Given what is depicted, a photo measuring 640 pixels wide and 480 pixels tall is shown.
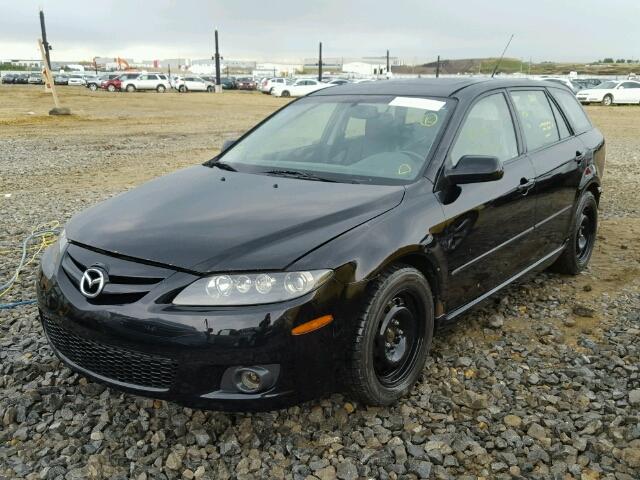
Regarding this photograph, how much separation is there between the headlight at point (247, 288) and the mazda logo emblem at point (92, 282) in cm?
38

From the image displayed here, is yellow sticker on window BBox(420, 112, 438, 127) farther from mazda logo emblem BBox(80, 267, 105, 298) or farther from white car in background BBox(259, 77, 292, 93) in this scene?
white car in background BBox(259, 77, 292, 93)

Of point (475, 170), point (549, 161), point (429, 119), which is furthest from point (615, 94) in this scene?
point (475, 170)

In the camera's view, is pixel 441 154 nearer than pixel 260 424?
No

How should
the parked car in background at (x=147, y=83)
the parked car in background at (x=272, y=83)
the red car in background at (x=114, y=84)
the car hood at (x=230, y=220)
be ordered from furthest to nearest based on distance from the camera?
the parked car in background at (x=147, y=83) < the red car in background at (x=114, y=84) < the parked car in background at (x=272, y=83) < the car hood at (x=230, y=220)

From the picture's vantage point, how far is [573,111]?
16.5 feet

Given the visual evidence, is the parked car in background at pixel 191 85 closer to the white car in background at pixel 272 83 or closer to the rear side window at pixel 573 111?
the white car in background at pixel 272 83

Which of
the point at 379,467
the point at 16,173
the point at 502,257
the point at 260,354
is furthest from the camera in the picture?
the point at 16,173

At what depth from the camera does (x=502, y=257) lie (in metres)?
3.76

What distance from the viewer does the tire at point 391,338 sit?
268cm

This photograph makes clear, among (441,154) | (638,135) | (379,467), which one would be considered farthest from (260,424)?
(638,135)

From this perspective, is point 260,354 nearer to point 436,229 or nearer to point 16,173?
point 436,229

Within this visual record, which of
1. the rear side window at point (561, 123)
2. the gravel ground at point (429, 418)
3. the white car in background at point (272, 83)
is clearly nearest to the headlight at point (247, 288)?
the gravel ground at point (429, 418)

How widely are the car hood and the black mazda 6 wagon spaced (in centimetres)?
1

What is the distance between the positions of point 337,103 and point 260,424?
2229 millimetres
